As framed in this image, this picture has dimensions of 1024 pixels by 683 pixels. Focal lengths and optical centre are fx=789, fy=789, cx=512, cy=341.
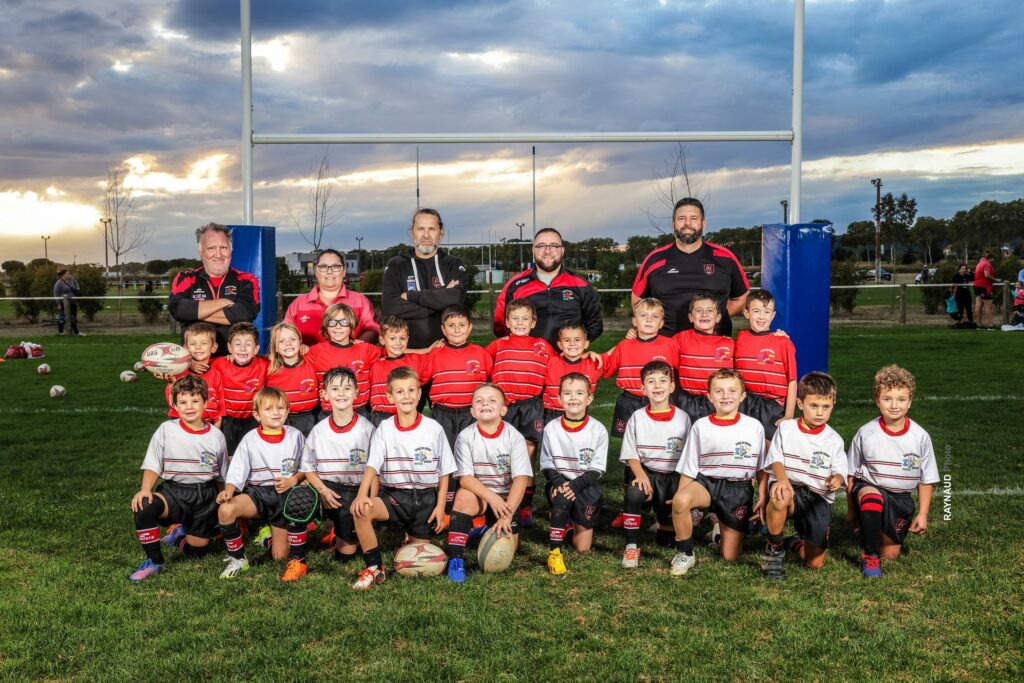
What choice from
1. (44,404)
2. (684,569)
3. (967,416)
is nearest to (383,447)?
(684,569)

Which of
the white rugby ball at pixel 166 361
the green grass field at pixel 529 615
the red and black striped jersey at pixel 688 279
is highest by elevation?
the red and black striped jersey at pixel 688 279

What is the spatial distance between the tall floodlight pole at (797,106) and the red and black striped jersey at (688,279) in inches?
56.8

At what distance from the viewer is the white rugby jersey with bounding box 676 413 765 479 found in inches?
158

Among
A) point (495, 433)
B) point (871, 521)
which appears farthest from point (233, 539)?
point (871, 521)

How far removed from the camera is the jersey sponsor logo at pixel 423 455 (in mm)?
4051

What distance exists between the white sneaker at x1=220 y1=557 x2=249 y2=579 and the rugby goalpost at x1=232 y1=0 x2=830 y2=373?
2.02m

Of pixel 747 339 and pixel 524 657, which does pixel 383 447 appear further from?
pixel 747 339

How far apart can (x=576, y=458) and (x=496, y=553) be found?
2.21 ft

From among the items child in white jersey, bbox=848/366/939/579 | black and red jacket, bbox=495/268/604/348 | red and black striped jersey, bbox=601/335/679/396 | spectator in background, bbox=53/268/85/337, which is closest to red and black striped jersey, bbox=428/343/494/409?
black and red jacket, bbox=495/268/604/348

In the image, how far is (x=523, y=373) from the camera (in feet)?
15.3

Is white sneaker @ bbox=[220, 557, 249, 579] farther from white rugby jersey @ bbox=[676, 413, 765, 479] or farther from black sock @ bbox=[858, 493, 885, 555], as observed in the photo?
black sock @ bbox=[858, 493, 885, 555]

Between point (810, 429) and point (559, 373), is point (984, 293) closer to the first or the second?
point (810, 429)

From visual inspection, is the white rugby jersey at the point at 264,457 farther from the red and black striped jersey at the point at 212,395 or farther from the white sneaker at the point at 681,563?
the white sneaker at the point at 681,563

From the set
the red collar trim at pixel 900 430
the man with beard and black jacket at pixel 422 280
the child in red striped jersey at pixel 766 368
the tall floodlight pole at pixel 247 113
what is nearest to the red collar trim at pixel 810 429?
the red collar trim at pixel 900 430
